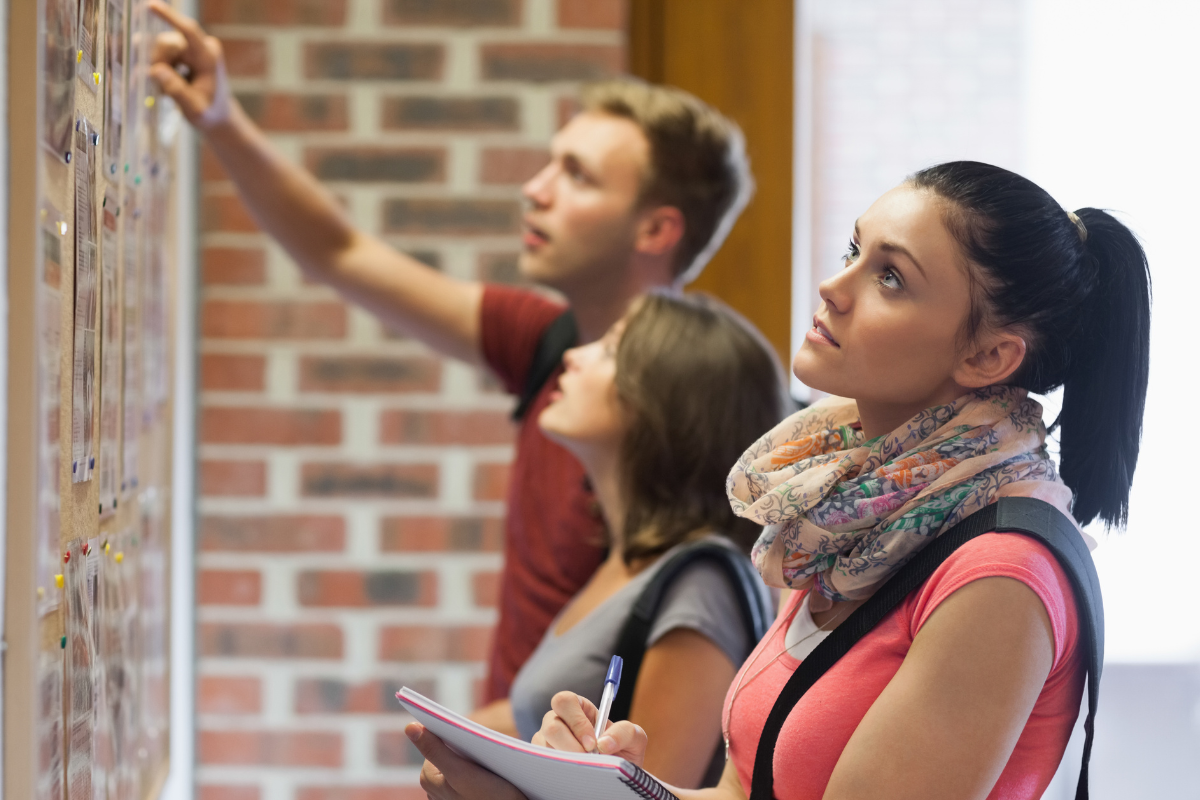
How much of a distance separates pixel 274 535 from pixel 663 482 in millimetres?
825

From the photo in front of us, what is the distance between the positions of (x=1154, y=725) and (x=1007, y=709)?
1.36 m

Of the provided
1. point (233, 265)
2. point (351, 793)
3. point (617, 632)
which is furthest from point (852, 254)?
point (351, 793)

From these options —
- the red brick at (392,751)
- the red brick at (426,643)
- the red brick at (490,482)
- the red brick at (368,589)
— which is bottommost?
the red brick at (392,751)

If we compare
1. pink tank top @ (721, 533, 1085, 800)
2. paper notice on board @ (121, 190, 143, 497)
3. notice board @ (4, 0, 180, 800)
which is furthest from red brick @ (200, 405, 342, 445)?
pink tank top @ (721, 533, 1085, 800)

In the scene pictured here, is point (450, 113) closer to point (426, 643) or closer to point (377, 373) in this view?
point (377, 373)

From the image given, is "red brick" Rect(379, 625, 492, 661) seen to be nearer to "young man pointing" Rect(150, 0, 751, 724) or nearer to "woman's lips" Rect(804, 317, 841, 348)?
"young man pointing" Rect(150, 0, 751, 724)

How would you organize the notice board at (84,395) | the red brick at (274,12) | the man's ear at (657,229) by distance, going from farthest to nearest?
the red brick at (274,12)
the man's ear at (657,229)
the notice board at (84,395)

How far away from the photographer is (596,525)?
1.53m

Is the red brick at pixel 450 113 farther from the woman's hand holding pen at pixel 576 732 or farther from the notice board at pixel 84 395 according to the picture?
the woman's hand holding pen at pixel 576 732

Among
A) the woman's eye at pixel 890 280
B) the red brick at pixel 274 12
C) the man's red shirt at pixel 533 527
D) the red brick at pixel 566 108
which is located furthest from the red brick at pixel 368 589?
the woman's eye at pixel 890 280

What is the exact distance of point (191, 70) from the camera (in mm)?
1387

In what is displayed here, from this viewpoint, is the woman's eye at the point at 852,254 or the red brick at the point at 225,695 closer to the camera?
the woman's eye at the point at 852,254

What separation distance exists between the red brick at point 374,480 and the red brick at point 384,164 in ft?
1.59

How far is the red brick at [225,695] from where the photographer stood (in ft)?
5.98
